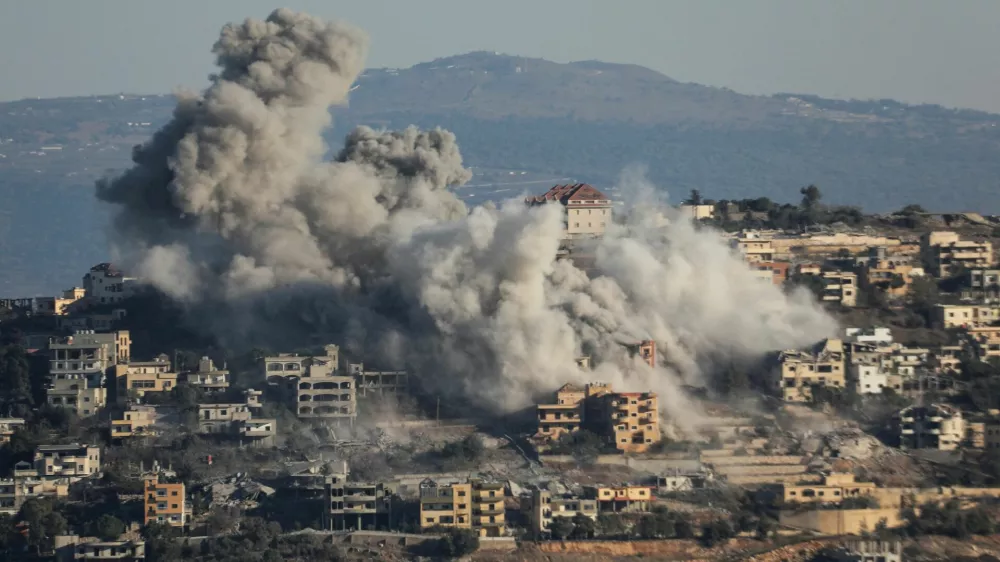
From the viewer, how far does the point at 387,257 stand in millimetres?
59938

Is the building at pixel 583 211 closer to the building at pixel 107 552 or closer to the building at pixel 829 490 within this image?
the building at pixel 829 490

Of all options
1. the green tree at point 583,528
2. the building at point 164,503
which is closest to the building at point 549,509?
the green tree at point 583,528

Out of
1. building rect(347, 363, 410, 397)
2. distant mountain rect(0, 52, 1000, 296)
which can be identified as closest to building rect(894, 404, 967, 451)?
building rect(347, 363, 410, 397)

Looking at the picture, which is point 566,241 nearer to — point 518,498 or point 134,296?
point 134,296

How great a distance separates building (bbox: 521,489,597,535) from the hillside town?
0.05m

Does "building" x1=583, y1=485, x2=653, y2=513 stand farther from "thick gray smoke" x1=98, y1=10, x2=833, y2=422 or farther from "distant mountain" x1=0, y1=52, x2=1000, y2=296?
"distant mountain" x1=0, y1=52, x2=1000, y2=296

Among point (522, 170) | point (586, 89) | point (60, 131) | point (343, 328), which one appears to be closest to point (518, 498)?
point (343, 328)

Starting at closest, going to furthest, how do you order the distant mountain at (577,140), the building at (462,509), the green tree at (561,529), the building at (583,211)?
the green tree at (561,529), the building at (462,509), the building at (583,211), the distant mountain at (577,140)

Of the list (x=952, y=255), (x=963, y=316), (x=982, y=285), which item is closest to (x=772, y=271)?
(x=963, y=316)

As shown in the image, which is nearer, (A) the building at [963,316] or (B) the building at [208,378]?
(B) the building at [208,378]

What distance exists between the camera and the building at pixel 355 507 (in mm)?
50125

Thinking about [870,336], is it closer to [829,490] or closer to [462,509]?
[829,490]

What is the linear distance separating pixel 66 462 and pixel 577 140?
95.0 meters

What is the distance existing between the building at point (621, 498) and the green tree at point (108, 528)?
8.88m
